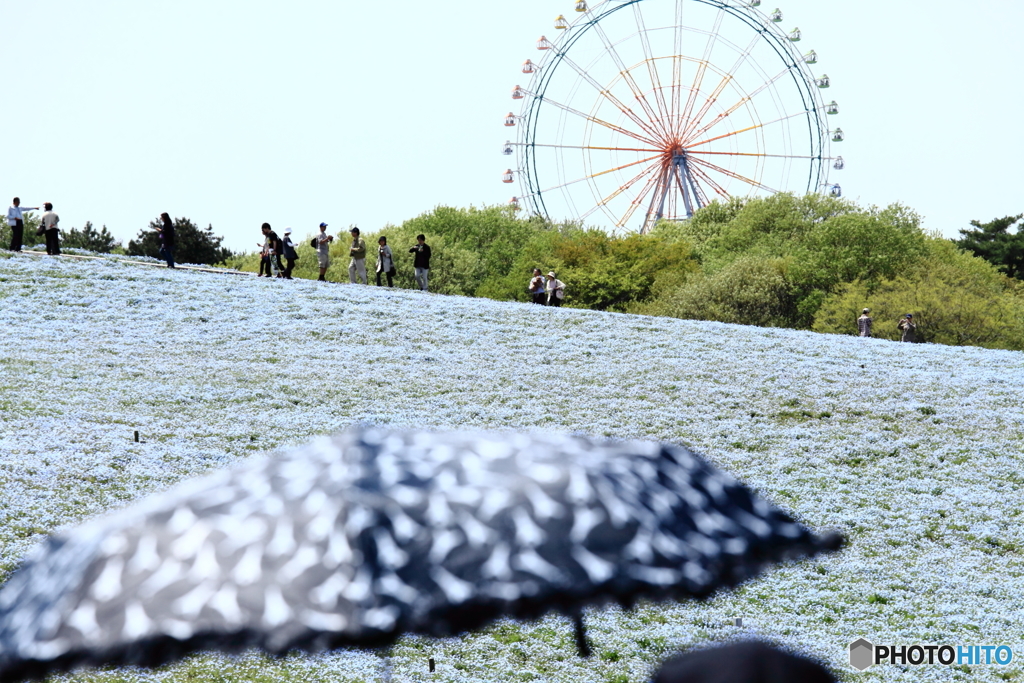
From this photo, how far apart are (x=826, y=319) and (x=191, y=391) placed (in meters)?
38.2

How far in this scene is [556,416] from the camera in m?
17.6

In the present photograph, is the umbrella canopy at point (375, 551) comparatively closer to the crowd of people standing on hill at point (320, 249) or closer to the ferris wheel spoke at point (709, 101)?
the crowd of people standing on hill at point (320, 249)

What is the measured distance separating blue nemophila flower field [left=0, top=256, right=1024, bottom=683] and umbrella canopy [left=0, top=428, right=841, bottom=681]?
15.2 feet

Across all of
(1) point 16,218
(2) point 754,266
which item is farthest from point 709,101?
(1) point 16,218

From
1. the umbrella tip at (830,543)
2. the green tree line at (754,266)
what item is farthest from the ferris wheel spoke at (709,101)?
the umbrella tip at (830,543)

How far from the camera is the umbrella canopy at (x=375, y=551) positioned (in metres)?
4.43

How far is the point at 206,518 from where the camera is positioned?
4820 mm

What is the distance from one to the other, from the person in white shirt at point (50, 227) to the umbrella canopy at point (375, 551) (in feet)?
94.1

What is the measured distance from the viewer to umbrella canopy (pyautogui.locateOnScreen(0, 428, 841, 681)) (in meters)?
4.43

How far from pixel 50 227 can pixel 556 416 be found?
21120 millimetres

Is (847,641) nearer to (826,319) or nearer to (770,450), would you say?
(770,450)

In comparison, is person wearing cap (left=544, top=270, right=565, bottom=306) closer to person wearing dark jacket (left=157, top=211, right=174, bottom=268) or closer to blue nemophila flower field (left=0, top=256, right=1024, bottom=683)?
blue nemophila flower field (left=0, top=256, right=1024, bottom=683)

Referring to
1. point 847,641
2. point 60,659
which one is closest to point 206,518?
point 60,659

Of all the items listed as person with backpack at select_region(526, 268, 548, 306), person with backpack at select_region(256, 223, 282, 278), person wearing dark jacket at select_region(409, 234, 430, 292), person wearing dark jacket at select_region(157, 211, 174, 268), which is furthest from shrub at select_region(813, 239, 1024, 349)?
person wearing dark jacket at select_region(157, 211, 174, 268)
